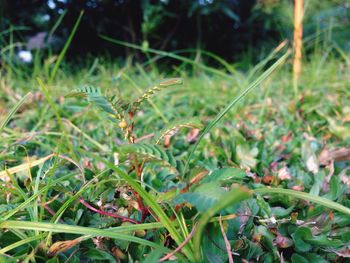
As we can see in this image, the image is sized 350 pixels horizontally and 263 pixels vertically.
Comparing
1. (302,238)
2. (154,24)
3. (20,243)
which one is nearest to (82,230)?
(20,243)

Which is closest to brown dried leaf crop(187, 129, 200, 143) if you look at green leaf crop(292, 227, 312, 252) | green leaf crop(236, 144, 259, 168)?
green leaf crop(236, 144, 259, 168)

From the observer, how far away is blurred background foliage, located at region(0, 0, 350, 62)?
3.84 m

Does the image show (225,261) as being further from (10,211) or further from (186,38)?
(186,38)

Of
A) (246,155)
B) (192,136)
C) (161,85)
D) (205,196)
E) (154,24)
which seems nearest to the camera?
(205,196)

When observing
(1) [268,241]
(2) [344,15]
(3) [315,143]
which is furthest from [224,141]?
(2) [344,15]

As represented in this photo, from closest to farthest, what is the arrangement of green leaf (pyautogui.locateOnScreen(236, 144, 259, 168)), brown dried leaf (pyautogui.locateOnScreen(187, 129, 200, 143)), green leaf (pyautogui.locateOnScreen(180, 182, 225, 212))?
green leaf (pyautogui.locateOnScreen(180, 182, 225, 212)) → green leaf (pyautogui.locateOnScreen(236, 144, 259, 168)) → brown dried leaf (pyautogui.locateOnScreen(187, 129, 200, 143))

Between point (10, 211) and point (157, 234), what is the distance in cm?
21

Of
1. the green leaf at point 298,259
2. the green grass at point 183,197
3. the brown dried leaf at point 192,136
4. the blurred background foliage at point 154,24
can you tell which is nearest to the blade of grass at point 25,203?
the green grass at point 183,197

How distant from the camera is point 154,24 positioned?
377cm

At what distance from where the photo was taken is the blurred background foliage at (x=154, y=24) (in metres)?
3.84

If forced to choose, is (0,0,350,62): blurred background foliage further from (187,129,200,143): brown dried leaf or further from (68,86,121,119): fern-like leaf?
(68,86,121,119): fern-like leaf

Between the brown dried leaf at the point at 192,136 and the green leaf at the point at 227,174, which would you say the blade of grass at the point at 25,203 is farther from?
the brown dried leaf at the point at 192,136

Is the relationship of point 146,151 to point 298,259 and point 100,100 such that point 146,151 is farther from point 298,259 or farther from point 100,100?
point 298,259

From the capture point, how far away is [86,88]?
1.84 feet
